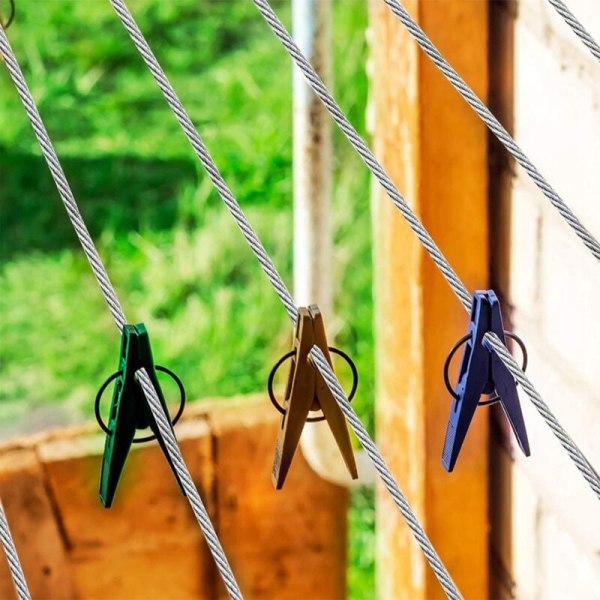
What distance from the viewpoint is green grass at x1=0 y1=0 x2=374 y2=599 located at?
2336 millimetres

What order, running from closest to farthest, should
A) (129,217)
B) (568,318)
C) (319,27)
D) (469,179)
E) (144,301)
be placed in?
(568,318) < (469,179) < (319,27) < (144,301) < (129,217)

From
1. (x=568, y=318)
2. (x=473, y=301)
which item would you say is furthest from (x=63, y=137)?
(x=473, y=301)

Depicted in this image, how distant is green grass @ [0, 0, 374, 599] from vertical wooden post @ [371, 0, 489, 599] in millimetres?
708

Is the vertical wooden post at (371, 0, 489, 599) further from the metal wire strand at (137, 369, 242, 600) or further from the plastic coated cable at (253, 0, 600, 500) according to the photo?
the metal wire strand at (137, 369, 242, 600)

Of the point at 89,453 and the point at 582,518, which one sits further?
the point at 89,453

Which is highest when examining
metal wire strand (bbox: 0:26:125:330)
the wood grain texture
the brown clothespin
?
metal wire strand (bbox: 0:26:125:330)

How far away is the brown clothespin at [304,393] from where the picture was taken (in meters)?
0.76

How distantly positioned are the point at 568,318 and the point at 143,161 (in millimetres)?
1784

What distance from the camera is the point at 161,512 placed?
1.64 m

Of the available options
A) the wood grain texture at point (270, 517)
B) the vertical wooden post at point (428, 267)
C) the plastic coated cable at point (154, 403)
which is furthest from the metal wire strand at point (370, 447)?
the wood grain texture at point (270, 517)

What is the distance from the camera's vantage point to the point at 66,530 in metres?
1.64

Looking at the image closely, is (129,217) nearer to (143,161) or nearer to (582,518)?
(143,161)

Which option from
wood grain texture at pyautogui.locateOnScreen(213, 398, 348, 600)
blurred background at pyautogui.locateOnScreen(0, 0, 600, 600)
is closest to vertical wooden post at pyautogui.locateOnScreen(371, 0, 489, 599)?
blurred background at pyautogui.locateOnScreen(0, 0, 600, 600)

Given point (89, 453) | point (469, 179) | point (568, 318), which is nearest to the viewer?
point (568, 318)
